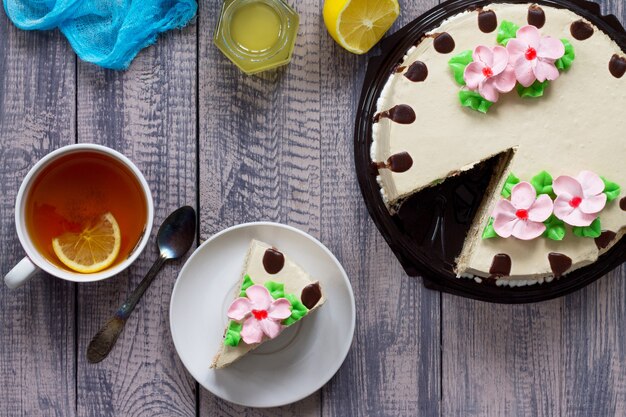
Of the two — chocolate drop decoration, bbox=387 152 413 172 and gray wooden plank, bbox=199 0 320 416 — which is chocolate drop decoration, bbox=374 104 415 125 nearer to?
chocolate drop decoration, bbox=387 152 413 172

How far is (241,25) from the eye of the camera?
203 centimetres

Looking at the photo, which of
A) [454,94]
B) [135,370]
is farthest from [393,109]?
[135,370]

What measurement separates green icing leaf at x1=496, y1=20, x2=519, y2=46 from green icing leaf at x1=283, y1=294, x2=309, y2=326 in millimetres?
769

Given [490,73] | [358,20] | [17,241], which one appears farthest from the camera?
[17,241]

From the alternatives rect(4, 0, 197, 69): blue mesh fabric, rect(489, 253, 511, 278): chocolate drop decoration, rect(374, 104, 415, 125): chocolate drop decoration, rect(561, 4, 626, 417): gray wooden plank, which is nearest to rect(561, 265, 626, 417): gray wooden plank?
rect(561, 4, 626, 417): gray wooden plank

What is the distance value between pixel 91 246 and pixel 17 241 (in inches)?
9.5

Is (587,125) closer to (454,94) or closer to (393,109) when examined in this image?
(454,94)

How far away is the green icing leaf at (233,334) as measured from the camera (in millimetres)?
1906

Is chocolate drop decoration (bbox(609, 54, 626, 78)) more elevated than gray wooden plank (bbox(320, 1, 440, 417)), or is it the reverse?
chocolate drop decoration (bbox(609, 54, 626, 78))

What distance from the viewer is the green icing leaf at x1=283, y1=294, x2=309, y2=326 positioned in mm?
1899

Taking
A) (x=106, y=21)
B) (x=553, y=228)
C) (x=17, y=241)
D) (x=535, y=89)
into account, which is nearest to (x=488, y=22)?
(x=535, y=89)

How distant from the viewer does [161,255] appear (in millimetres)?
2059

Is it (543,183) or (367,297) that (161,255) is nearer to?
(367,297)

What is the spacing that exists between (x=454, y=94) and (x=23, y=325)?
49.0 inches
